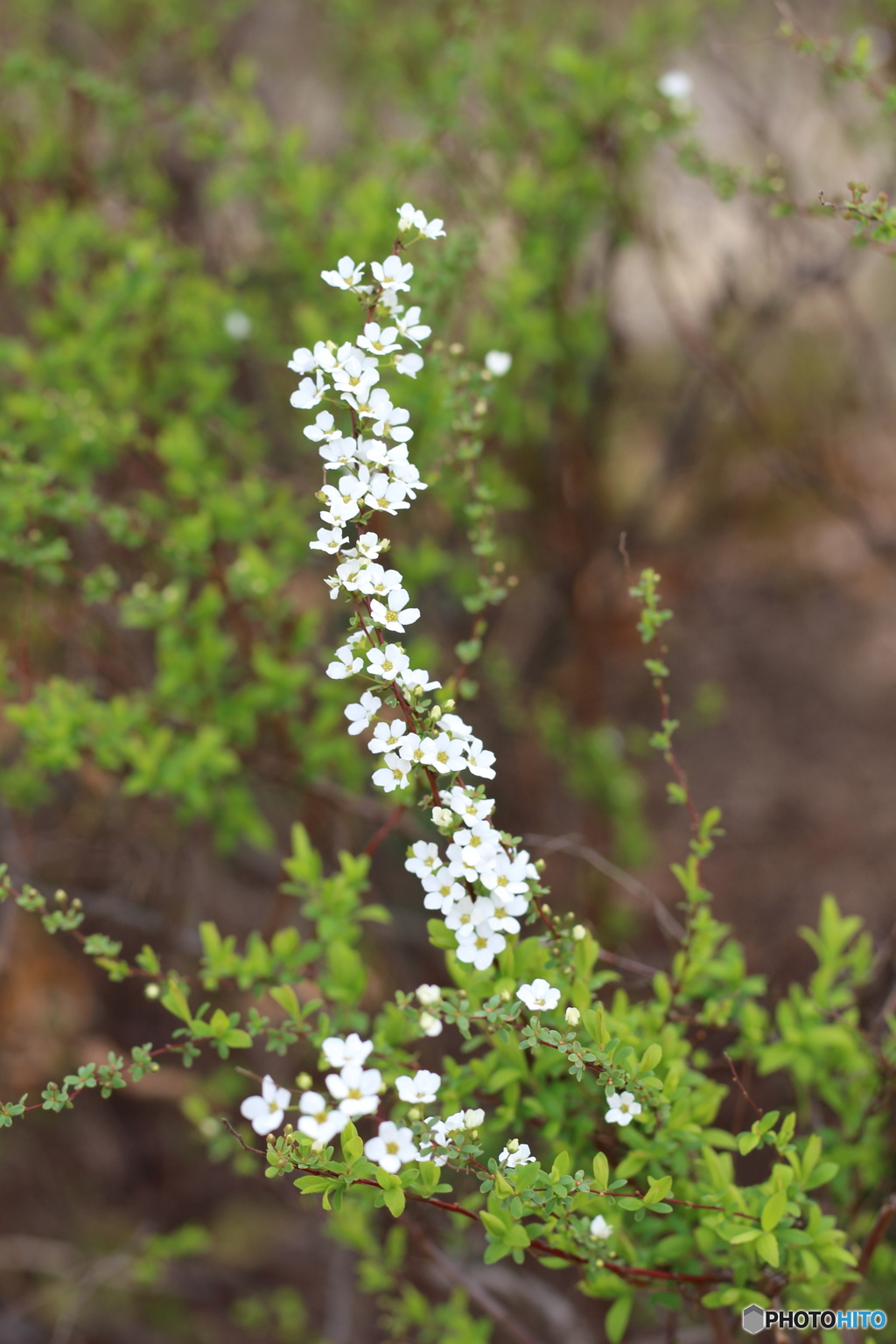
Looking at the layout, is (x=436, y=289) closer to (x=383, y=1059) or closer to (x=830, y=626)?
(x=383, y=1059)

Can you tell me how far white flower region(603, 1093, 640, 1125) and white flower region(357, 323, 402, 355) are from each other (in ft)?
3.90

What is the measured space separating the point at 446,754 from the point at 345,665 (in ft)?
0.66

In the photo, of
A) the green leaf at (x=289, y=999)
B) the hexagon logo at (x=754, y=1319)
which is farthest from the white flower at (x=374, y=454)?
the hexagon logo at (x=754, y=1319)

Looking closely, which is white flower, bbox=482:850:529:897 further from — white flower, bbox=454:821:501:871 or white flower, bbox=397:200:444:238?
white flower, bbox=397:200:444:238

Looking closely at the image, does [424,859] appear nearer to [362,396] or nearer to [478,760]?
[478,760]

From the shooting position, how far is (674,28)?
12.1ft

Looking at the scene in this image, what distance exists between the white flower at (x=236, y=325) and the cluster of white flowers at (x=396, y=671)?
1.74 m

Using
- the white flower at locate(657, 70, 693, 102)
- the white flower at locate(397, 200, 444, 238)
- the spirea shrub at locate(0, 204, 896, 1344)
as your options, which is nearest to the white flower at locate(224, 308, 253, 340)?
the spirea shrub at locate(0, 204, 896, 1344)

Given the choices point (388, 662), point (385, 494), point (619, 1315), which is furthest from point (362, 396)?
point (619, 1315)

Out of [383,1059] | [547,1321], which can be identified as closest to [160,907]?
[547,1321]

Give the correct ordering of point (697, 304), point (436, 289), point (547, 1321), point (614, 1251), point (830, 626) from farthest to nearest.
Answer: point (830, 626) < point (697, 304) < point (547, 1321) < point (436, 289) < point (614, 1251)

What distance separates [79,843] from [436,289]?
244 cm

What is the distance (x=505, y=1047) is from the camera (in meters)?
1.76

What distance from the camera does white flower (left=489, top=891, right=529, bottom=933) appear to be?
1419 millimetres
